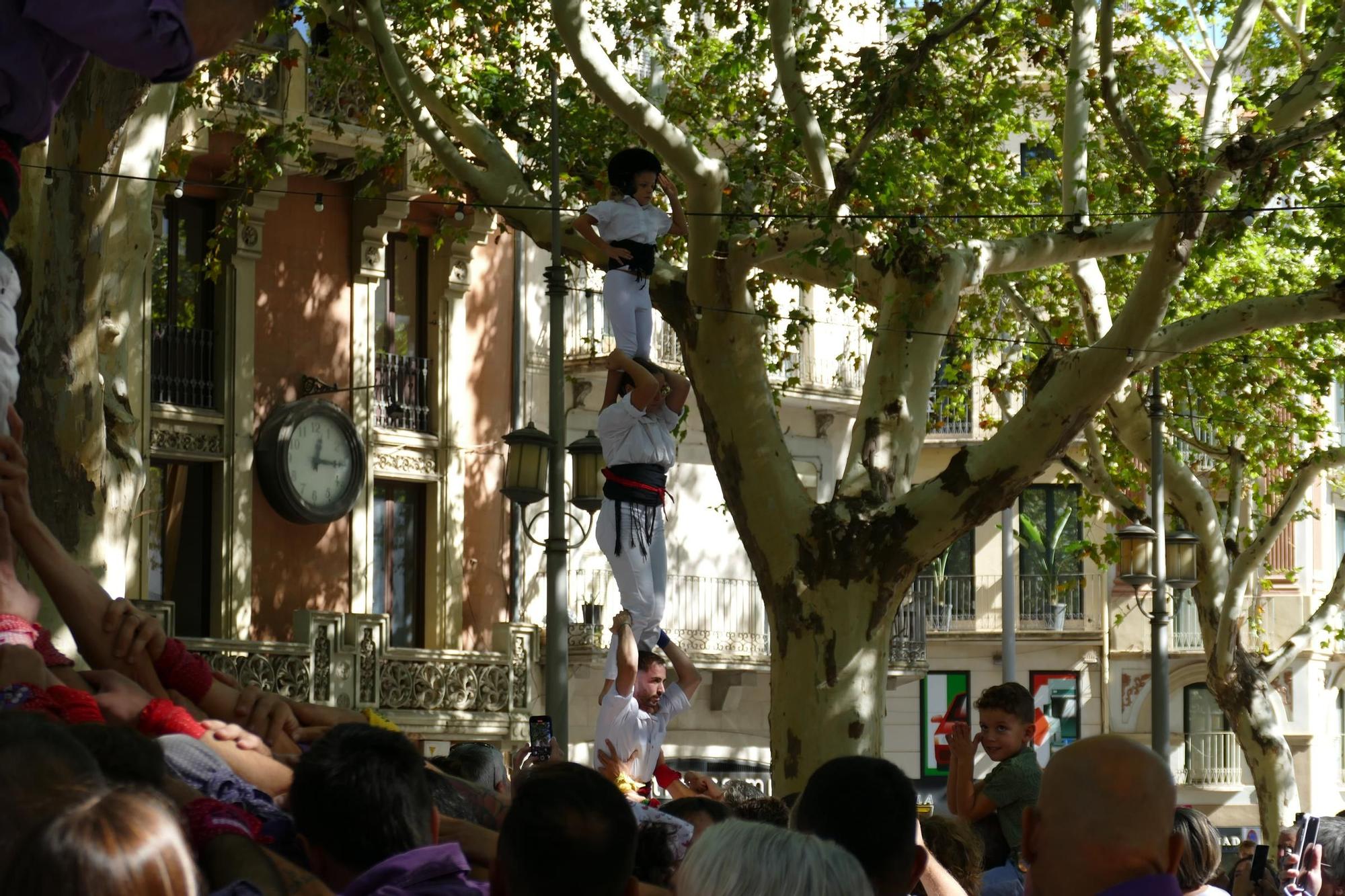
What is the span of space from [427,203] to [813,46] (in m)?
12.9

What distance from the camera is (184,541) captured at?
24609 millimetres

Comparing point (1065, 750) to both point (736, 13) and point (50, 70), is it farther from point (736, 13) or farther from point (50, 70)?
point (736, 13)

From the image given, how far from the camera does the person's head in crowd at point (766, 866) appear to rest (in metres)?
3.54

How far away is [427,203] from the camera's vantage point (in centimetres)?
2664

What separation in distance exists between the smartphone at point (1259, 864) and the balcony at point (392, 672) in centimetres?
1426

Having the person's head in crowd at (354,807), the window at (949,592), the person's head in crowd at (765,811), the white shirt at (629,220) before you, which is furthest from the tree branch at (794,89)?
the window at (949,592)

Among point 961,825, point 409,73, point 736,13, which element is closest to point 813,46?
A: point 736,13

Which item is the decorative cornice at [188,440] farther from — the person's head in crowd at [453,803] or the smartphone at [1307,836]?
the person's head in crowd at [453,803]

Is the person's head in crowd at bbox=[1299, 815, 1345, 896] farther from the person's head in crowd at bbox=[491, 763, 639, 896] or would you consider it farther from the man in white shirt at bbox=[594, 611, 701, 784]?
the person's head in crowd at bbox=[491, 763, 639, 896]

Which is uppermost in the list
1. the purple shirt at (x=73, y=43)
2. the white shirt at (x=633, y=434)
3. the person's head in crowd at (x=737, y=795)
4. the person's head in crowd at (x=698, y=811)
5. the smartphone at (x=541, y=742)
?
the purple shirt at (x=73, y=43)

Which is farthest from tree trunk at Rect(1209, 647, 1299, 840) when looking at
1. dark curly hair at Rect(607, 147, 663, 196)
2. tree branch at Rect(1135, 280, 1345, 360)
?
dark curly hair at Rect(607, 147, 663, 196)

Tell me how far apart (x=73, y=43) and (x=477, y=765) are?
11.1ft

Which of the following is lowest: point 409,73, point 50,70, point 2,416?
point 2,416

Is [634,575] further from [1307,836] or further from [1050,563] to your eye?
[1050,563]
